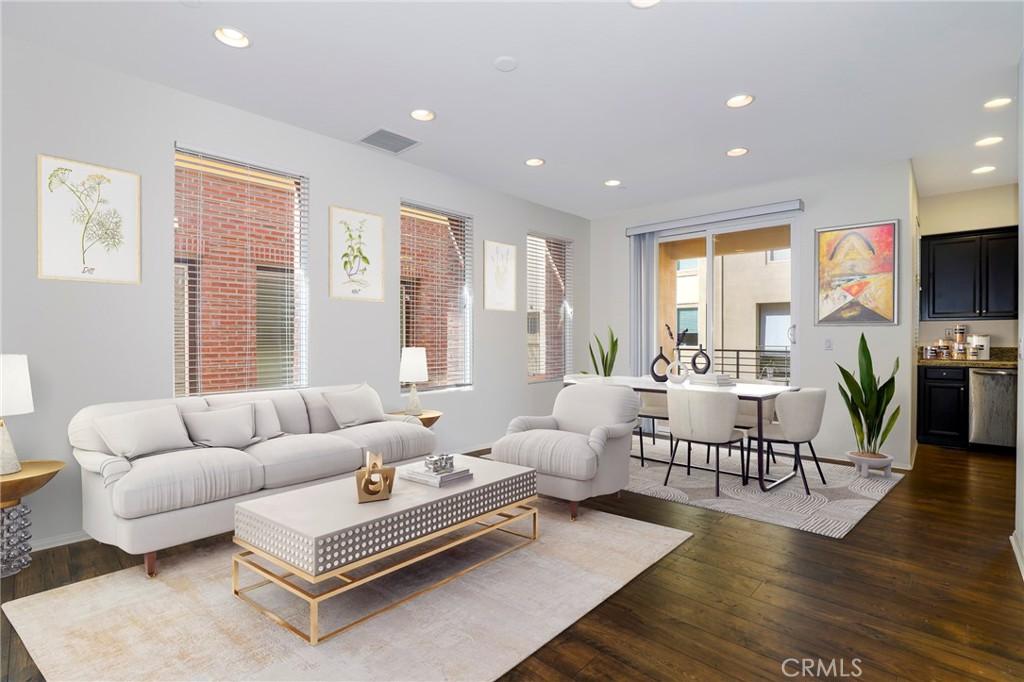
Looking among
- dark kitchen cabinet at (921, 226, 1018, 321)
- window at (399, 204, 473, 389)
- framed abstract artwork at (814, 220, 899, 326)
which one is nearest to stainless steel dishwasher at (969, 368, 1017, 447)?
dark kitchen cabinet at (921, 226, 1018, 321)

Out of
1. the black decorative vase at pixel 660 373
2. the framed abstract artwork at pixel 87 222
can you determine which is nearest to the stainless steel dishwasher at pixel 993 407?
the black decorative vase at pixel 660 373

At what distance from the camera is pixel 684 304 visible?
6.74 meters

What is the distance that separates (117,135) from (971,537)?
5683 mm

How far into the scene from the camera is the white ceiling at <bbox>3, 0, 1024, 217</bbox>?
2693 millimetres

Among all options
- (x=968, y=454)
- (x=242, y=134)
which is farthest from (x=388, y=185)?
(x=968, y=454)

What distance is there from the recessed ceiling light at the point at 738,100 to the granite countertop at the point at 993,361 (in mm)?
4015

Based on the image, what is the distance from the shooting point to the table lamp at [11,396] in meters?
2.61

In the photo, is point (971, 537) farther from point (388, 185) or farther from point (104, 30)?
point (104, 30)

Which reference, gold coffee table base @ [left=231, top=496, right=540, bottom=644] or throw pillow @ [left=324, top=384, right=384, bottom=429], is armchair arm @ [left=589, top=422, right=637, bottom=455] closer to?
gold coffee table base @ [left=231, top=496, right=540, bottom=644]

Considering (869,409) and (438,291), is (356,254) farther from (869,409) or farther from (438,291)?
(869,409)

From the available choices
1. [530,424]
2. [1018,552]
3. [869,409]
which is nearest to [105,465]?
[530,424]

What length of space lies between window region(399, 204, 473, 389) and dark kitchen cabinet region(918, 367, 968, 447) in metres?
4.94

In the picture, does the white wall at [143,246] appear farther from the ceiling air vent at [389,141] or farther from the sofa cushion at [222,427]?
the sofa cushion at [222,427]

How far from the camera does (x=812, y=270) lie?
17.8 feet
